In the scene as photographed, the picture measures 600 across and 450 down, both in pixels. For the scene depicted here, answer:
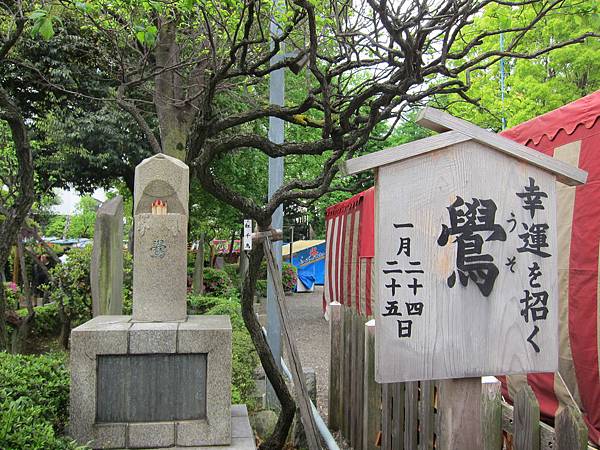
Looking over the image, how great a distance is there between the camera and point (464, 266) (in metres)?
2.85

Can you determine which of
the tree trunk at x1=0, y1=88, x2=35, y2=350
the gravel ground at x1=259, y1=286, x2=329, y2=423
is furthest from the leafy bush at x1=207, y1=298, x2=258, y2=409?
the tree trunk at x1=0, y1=88, x2=35, y2=350

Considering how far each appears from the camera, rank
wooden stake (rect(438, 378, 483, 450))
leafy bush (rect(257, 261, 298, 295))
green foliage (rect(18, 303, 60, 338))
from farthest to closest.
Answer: leafy bush (rect(257, 261, 298, 295)) < green foliage (rect(18, 303, 60, 338)) < wooden stake (rect(438, 378, 483, 450))

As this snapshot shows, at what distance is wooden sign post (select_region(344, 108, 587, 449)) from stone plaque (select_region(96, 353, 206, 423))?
2.22m

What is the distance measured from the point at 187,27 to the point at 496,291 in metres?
7.46

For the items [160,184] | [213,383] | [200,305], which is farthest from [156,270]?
[200,305]

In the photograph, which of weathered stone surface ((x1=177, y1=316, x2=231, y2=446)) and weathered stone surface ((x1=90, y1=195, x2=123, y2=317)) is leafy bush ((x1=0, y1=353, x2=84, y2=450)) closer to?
weathered stone surface ((x1=177, y1=316, x2=231, y2=446))

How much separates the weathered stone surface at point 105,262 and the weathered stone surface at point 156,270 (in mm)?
2015

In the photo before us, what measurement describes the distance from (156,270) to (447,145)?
115 inches

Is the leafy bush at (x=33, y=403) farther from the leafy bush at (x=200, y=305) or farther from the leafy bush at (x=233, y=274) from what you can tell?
the leafy bush at (x=233, y=274)

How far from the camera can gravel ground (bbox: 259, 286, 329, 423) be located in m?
9.46

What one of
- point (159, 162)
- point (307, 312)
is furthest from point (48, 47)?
point (307, 312)

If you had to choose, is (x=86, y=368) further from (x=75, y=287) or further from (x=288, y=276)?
(x=288, y=276)

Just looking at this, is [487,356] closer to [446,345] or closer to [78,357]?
[446,345]

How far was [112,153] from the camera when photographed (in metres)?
13.8
